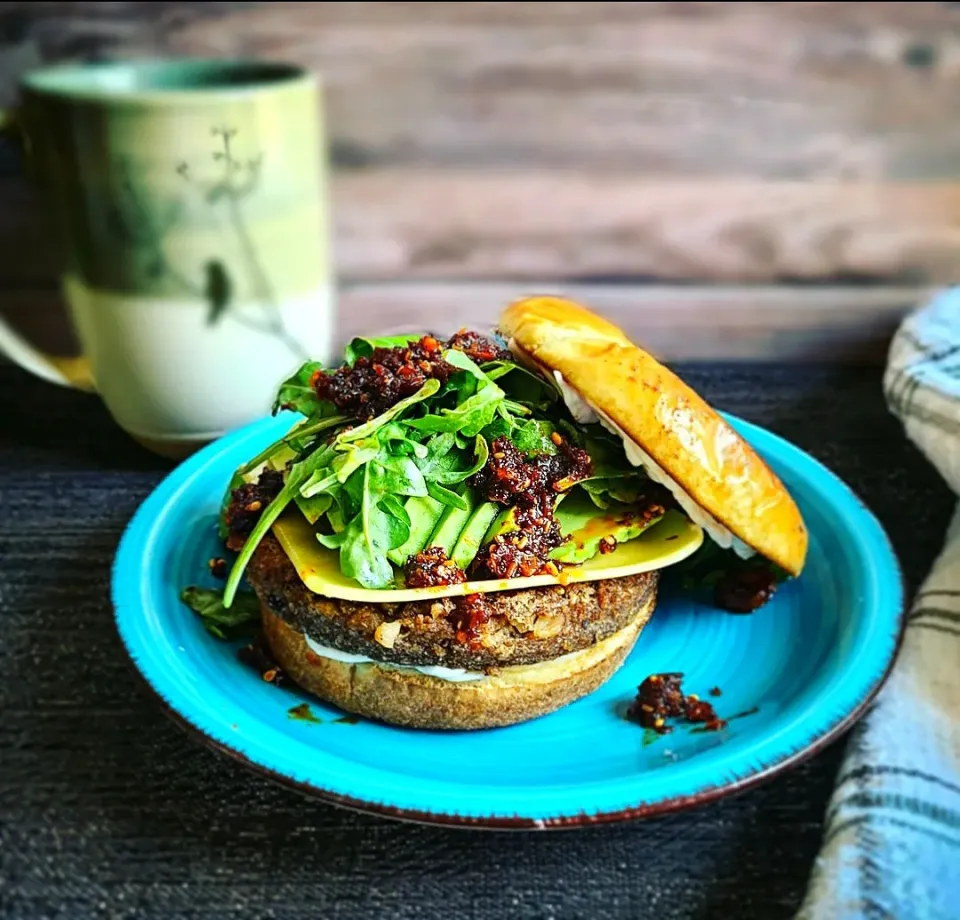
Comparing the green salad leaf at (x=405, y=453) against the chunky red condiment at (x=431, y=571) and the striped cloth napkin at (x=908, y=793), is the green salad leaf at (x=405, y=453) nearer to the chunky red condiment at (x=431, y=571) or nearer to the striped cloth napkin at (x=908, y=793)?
the chunky red condiment at (x=431, y=571)

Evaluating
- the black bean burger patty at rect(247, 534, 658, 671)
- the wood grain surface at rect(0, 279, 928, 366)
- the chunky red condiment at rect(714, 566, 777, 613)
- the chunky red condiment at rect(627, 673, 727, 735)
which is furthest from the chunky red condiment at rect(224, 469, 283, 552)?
the wood grain surface at rect(0, 279, 928, 366)

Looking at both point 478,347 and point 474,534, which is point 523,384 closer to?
point 478,347

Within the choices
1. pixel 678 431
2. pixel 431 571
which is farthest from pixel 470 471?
pixel 678 431

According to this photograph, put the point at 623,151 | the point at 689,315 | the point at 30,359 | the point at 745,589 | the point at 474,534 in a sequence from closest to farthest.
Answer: the point at 474,534
the point at 745,589
the point at 30,359
the point at 623,151
the point at 689,315

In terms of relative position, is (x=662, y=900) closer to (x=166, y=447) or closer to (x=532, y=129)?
(x=166, y=447)

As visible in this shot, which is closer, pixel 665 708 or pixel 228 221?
pixel 665 708

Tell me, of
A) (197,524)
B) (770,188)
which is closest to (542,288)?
(770,188)
